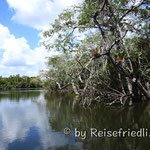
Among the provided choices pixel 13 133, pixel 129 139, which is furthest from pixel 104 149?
pixel 13 133

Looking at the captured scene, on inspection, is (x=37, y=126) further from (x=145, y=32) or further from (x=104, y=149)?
(x=145, y=32)

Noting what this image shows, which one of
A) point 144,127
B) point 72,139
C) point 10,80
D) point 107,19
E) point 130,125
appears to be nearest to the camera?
point 72,139

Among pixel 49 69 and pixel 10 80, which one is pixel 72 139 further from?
pixel 10 80

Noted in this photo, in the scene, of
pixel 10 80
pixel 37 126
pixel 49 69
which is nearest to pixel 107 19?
pixel 37 126

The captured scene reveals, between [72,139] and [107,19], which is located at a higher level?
[107,19]

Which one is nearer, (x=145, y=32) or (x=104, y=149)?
(x=104, y=149)

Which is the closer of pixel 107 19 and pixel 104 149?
pixel 104 149

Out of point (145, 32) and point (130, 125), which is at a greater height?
point (145, 32)

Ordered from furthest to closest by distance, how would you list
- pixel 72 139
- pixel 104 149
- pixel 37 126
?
pixel 37 126 < pixel 72 139 < pixel 104 149

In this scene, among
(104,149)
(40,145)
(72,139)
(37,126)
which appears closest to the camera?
(104,149)

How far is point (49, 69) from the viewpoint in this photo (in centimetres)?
3394

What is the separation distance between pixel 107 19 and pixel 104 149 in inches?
340

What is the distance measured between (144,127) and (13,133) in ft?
17.1

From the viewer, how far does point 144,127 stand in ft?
22.0
